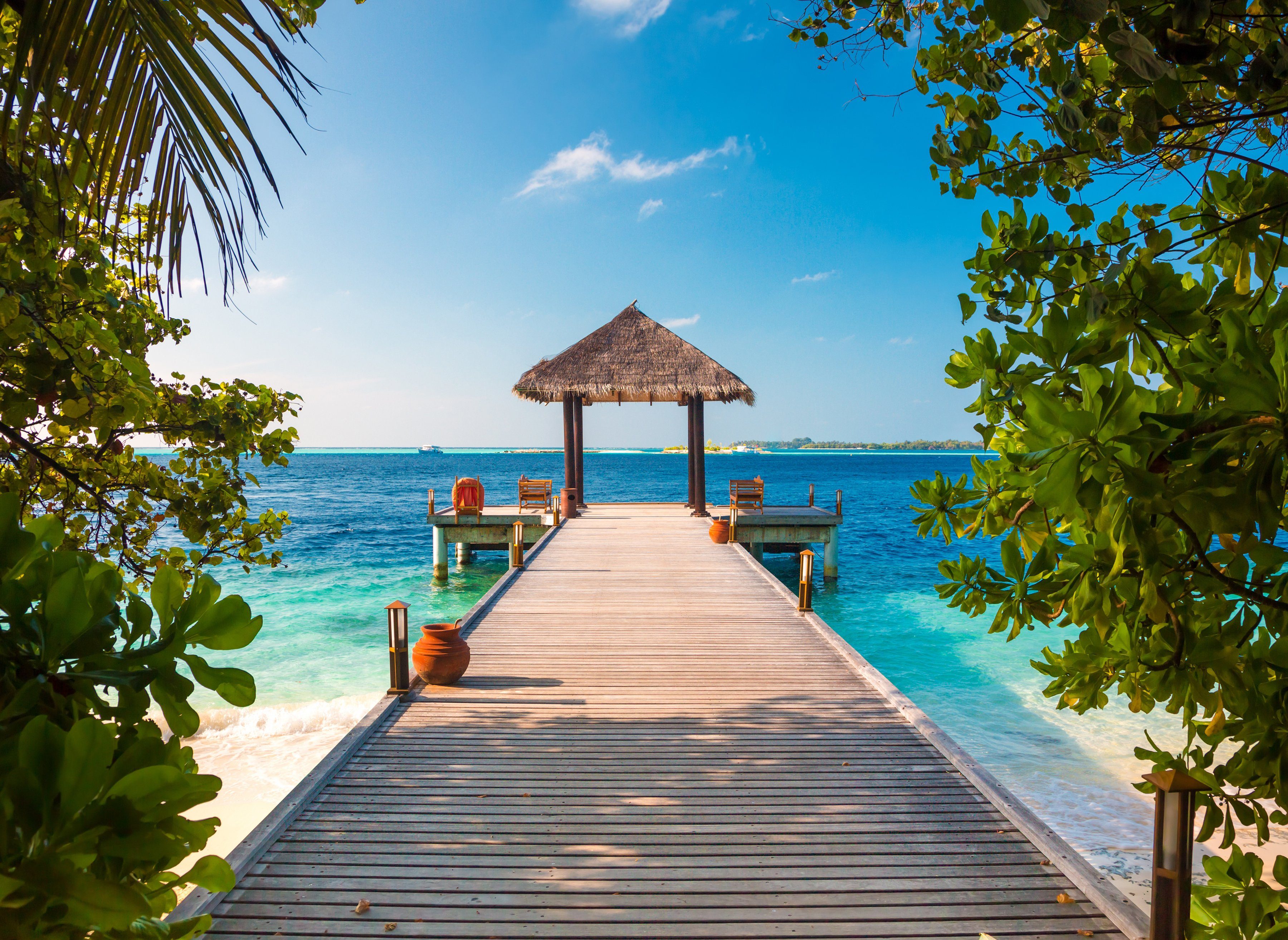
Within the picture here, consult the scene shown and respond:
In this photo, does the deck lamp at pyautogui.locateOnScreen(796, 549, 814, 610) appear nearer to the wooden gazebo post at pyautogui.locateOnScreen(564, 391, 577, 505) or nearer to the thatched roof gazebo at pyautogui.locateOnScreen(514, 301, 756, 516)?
the thatched roof gazebo at pyautogui.locateOnScreen(514, 301, 756, 516)

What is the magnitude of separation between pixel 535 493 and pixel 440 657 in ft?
36.0

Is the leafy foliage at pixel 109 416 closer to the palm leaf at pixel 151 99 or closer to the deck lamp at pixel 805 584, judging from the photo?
the palm leaf at pixel 151 99

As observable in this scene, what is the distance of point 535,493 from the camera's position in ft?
52.2

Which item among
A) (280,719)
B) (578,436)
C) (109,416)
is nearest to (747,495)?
(578,436)

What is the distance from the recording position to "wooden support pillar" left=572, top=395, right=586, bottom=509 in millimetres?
15289

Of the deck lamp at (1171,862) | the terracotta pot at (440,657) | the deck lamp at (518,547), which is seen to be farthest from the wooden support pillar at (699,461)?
the deck lamp at (1171,862)

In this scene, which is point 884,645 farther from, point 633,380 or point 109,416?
point 109,416

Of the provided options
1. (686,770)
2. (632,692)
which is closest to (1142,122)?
(686,770)

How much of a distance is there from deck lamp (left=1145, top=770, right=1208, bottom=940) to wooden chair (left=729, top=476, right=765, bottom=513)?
39.6 ft

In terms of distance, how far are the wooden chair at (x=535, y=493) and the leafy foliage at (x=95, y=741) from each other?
14.5 meters

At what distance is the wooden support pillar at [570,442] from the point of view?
14891 millimetres

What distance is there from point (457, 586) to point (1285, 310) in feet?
57.5

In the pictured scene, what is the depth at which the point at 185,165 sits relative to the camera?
1.96m

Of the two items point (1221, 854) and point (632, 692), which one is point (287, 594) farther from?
point (1221, 854)
